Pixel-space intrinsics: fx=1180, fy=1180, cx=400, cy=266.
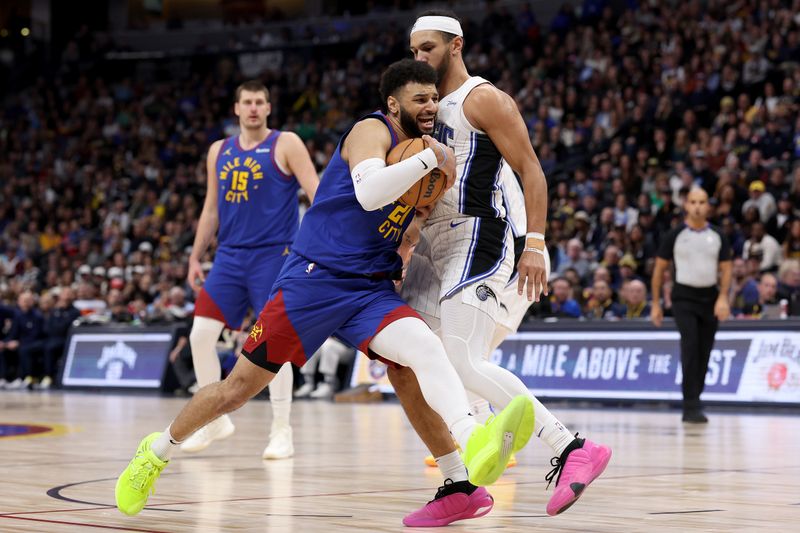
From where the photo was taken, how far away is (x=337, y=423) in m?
10.9

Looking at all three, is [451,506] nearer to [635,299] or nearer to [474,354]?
[474,354]

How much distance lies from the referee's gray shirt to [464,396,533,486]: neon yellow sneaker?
684 cm

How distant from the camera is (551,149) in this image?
19.5 m

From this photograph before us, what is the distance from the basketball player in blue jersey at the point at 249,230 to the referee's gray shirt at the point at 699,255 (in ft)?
14.7

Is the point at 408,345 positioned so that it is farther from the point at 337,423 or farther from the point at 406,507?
the point at 337,423

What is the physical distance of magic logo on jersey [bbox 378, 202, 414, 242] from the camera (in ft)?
15.7

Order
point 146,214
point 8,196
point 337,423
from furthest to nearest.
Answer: point 8,196 → point 146,214 → point 337,423

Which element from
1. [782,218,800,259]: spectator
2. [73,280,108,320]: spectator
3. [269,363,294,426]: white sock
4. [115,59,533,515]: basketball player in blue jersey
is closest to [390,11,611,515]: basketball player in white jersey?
[115,59,533,515]: basketball player in blue jersey

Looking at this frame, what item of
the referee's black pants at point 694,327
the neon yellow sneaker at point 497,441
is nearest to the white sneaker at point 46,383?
the referee's black pants at point 694,327

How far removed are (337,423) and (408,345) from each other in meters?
6.48

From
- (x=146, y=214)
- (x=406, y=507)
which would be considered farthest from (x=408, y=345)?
(x=146, y=214)

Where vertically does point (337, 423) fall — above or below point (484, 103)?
below

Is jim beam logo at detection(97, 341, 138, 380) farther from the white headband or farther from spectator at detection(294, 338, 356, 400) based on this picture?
the white headband

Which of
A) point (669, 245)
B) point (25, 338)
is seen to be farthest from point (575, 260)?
point (25, 338)
